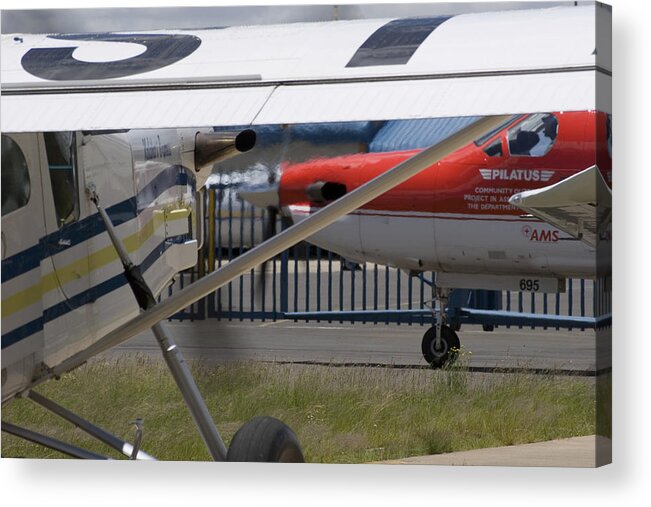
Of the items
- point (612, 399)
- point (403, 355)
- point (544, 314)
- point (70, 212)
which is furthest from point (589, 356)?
point (70, 212)

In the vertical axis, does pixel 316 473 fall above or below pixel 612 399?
below

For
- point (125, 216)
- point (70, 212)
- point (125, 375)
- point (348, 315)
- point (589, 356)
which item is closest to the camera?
point (70, 212)

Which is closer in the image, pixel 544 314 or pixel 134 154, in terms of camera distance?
pixel 134 154

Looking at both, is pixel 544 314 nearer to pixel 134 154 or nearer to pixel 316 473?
pixel 316 473

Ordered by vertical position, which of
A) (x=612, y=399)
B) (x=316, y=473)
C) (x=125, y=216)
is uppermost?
(x=125, y=216)

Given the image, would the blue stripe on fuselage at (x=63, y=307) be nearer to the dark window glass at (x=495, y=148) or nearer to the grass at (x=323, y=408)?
the grass at (x=323, y=408)

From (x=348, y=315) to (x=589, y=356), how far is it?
2.30 m

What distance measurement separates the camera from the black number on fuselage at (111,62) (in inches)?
234

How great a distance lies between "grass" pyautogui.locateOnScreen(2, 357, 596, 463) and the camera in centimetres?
741

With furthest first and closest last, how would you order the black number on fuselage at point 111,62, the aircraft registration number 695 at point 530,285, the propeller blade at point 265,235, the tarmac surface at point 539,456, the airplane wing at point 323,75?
the aircraft registration number 695 at point 530,285
the propeller blade at point 265,235
the tarmac surface at point 539,456
the black number on fuselage at point 111,62
the airplane wing at point 323,75

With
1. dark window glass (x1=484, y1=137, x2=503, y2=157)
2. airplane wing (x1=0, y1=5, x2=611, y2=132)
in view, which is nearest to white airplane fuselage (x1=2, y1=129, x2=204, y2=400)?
airplane wing (x1=0, y1=5, x2=611, y2=132)

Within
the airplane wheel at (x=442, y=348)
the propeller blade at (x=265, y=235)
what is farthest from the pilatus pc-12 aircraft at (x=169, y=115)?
the propeller blade at (x=265, y=235)

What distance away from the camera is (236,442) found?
20.5 ft

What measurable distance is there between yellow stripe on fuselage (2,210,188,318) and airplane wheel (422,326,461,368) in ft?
8.51
